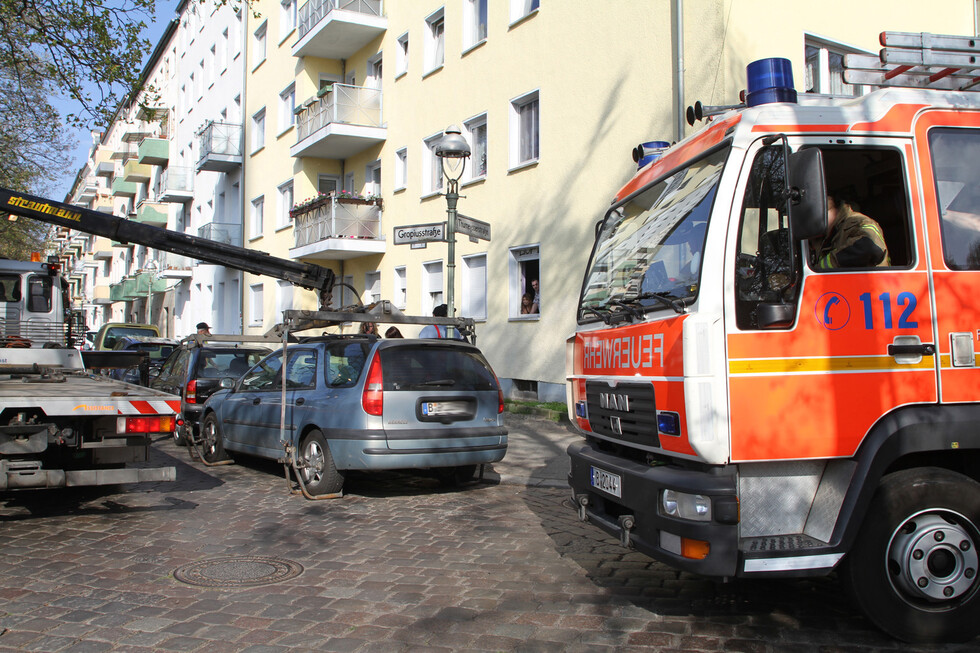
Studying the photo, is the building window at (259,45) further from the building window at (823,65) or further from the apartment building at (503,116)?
the building window at (823,65)

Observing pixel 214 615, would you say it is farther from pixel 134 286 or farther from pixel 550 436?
pixel 134 286

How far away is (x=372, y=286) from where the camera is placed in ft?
76.6

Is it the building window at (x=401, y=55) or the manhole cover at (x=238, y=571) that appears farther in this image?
the building window at (x=401, y=55)

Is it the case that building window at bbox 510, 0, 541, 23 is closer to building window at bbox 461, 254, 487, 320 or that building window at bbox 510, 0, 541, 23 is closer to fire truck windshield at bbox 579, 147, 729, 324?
building window at bbox 461, 254, 487, 320

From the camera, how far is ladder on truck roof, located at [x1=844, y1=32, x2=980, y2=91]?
4.96 metres

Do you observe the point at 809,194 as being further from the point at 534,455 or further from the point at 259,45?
the point at 259,45

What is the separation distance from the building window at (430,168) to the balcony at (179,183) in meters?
22.2

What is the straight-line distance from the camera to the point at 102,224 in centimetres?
866

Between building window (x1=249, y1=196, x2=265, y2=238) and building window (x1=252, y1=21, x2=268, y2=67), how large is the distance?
5.28 m

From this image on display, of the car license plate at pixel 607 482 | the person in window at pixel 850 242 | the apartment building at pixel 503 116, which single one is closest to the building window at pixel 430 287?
the apartment building at pixel 503 116

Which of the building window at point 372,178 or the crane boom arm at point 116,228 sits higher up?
the building window at point 372,178

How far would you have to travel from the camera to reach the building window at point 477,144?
18.4m

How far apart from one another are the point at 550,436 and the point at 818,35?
7.92 m

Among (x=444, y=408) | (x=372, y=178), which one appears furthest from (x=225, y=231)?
(x=444, y=408)
